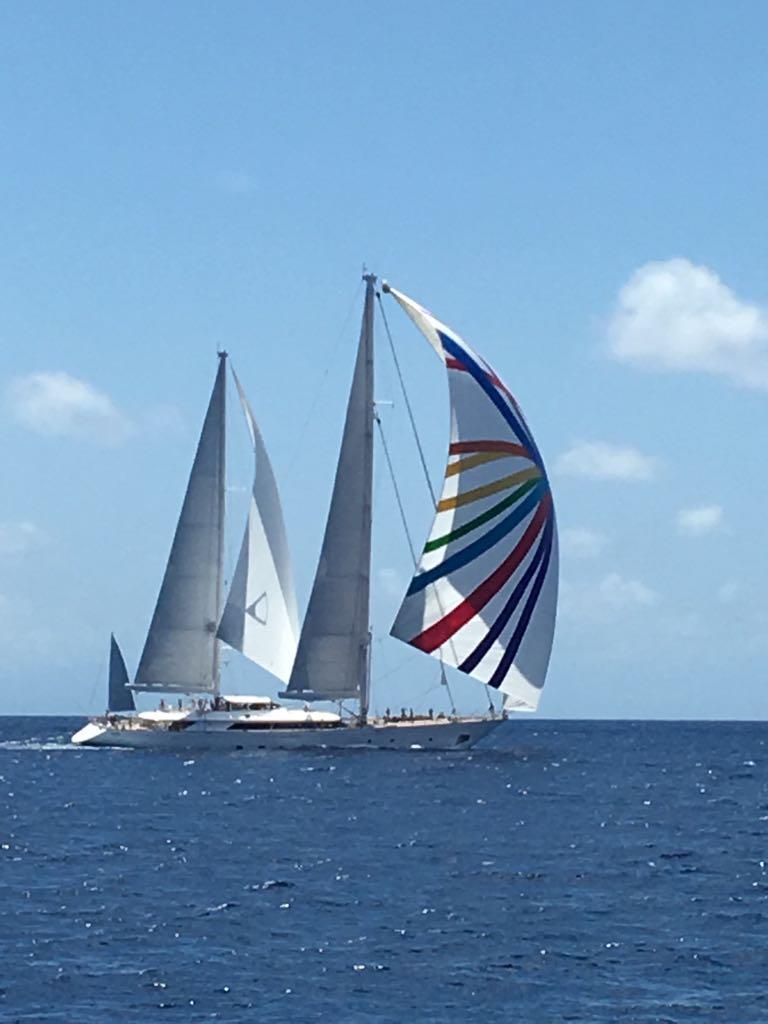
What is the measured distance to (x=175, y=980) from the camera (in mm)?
24500

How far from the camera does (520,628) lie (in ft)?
199

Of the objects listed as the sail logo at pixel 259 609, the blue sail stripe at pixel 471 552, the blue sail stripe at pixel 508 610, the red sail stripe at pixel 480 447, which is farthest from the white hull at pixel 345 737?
the red sail stripe at pixel 480 447

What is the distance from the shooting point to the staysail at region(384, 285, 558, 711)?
197 feet

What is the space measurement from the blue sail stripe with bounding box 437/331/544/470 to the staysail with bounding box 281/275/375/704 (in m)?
4.39

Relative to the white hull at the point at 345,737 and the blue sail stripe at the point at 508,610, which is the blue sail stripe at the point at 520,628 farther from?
the white hull at the point at 345,737

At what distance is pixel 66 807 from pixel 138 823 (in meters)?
6.26

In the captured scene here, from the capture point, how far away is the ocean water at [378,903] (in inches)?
930

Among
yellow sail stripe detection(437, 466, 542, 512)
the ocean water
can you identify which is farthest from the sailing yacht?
the ocean water

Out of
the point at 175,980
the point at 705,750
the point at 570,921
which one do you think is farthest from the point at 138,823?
the point at 705,750

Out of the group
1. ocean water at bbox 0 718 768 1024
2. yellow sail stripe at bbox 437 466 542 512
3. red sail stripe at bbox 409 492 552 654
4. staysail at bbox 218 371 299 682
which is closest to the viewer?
ocean water at bbox 0 718 768 1024

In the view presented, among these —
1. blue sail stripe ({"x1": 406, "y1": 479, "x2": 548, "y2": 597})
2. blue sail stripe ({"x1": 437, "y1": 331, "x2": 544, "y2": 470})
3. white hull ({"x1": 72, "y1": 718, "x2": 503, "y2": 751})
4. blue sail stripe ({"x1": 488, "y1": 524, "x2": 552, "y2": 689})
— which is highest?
blue sail stripe ({"x1": 437, "y1": 331, "x2": 544, "y2": 470})

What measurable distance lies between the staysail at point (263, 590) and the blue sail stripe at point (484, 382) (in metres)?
11.1

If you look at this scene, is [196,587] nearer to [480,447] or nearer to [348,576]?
[348,576]

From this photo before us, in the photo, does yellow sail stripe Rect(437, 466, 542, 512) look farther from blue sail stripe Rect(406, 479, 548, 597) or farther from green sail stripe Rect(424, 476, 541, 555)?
blue sail stripe Rect(406, 479, 548, 597)
